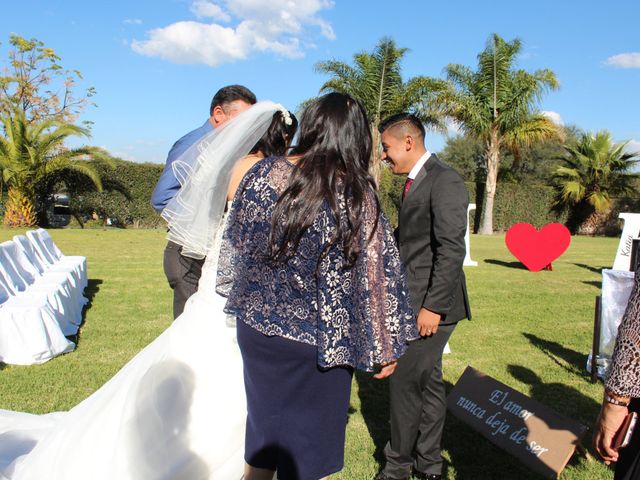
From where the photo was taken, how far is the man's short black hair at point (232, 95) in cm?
367

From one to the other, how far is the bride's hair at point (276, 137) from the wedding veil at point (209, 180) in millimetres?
36

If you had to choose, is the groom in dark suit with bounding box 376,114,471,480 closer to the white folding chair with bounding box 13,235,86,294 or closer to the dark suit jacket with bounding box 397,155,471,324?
the dark suit jacket with bounding box 397,155,471,324

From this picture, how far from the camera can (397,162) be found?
3.30 metres

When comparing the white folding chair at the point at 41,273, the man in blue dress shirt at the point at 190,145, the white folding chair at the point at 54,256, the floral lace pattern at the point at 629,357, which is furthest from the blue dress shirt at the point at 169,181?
the white folding chair at the point at 54,256

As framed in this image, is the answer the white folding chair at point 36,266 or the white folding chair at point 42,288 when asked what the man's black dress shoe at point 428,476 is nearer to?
the white folding chair at point 42,288

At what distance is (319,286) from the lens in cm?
208

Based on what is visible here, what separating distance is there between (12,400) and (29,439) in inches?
51.3

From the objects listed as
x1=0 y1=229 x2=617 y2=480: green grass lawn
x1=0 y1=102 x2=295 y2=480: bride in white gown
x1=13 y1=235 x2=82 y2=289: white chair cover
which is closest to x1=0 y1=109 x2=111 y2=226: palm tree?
x1=0 y1=229 x2=617 y2=480: green grass lawn

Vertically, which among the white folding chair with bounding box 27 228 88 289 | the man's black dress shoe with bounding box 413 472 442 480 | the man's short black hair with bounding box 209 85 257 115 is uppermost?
the man's short black hair with bounding box 209 85 257 115

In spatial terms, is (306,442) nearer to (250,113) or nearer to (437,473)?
(437,473)

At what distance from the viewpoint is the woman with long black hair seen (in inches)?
81.2

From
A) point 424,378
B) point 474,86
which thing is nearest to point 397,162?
point 424,378

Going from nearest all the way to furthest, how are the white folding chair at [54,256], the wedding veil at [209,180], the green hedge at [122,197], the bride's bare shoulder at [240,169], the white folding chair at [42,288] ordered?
the bride's bare shoulder at [240,169] → the wedding veil at [209,180] → the white folding chair at [42,288] → the white folding chair at [54,256] → the green hedge at [122,197]

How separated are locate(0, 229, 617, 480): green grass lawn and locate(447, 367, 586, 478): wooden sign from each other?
17cm
